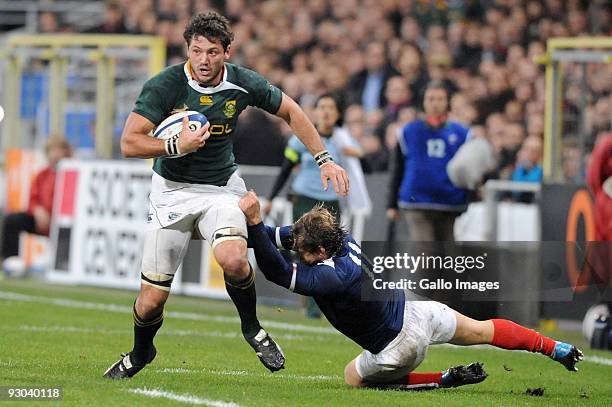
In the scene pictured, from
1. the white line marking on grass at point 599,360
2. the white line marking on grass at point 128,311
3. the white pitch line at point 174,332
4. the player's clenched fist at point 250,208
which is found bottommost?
the white line marking on grass at point 128,311

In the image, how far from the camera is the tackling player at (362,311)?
786cm

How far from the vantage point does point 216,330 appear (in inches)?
488

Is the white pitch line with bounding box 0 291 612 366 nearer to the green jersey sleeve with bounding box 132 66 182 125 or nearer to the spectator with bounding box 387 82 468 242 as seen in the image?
the spectator with bounding box 387 82 468 242

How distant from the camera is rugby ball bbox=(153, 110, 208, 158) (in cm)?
803

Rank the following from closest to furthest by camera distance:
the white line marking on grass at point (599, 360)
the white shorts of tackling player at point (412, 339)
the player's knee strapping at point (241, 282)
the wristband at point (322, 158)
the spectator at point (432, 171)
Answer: the white shorts of tackling player at point (412, 339) → the player's knee strapping at point (241, 282) → the wristband at point (322, 158) → the white line marking on grass at point (599, 360) → the spectator at point (432, 171)

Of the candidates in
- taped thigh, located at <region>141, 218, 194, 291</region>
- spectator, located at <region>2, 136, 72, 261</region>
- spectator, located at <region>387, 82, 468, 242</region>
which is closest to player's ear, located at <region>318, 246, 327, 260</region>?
taped thigh, located at <region>141, 218, 194, 291</region>

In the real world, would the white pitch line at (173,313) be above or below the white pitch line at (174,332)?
below

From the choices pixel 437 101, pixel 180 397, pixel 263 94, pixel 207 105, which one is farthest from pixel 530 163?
pixel 180 397

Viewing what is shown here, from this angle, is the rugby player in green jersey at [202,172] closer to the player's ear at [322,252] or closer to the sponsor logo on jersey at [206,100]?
the sponsor logo on jersey at [206,100]

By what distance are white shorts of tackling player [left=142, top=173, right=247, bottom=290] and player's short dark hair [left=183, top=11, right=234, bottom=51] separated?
91 centimetres

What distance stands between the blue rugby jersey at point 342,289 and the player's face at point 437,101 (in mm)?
4858

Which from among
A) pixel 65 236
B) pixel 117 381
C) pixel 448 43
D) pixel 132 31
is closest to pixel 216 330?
pixel 117 381

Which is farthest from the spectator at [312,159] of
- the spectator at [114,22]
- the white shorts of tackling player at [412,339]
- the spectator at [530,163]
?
the spectator at [114,22]

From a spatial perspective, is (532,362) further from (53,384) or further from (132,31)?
(132,31)
